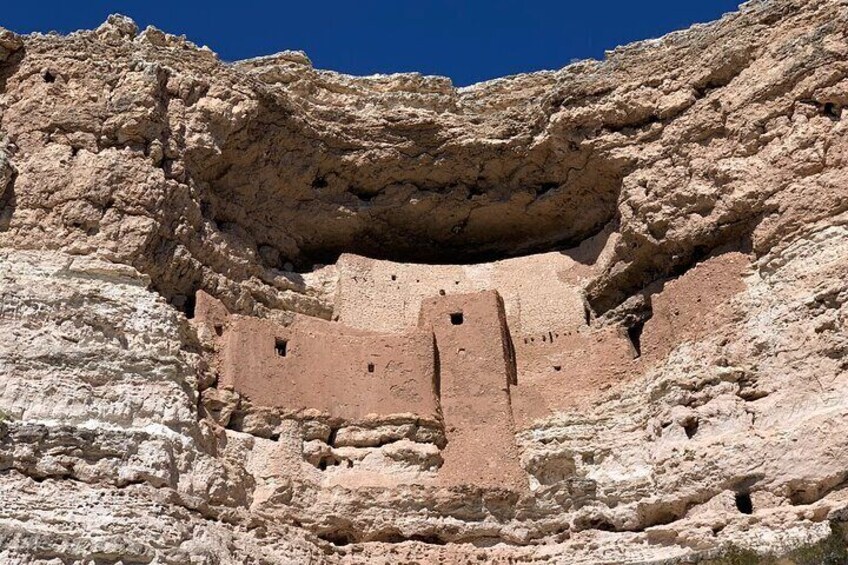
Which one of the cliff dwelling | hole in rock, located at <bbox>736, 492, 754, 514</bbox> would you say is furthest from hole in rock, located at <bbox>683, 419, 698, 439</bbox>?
the cliff dwelling

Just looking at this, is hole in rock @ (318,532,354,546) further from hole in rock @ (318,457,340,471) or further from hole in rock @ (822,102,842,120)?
Result: hole in rock @ (822,102,842,120)

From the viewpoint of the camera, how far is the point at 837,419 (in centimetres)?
1296

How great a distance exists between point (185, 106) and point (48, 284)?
12.1 ft

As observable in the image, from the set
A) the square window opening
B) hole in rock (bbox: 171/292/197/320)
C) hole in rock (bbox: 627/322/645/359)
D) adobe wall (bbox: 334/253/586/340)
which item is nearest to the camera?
the square window opening

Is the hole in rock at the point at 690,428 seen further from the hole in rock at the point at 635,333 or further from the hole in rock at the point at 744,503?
the hole in rock at the point at 635,333

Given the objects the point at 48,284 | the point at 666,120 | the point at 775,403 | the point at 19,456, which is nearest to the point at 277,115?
the point at 48,284

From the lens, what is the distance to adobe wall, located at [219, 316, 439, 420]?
51.5ft

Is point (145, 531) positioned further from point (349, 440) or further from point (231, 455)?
point (349, 440)

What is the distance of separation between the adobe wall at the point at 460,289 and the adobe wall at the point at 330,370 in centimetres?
138

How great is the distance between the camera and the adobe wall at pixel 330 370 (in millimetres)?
15703

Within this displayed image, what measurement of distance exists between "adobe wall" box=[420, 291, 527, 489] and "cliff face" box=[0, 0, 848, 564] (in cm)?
5

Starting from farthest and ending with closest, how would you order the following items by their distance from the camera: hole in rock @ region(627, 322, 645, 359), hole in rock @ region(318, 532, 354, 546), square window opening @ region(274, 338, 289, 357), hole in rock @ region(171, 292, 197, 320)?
hole in rock @ region(627, 322, 645, 359) < hole in rock @ region(171, 292, 197, 320) < square window opening @ region(274, 338, 289, 357) < hole in rock @ region(318, 532, 354, 546)

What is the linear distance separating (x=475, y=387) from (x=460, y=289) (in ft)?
9.90

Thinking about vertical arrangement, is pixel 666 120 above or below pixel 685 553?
above
